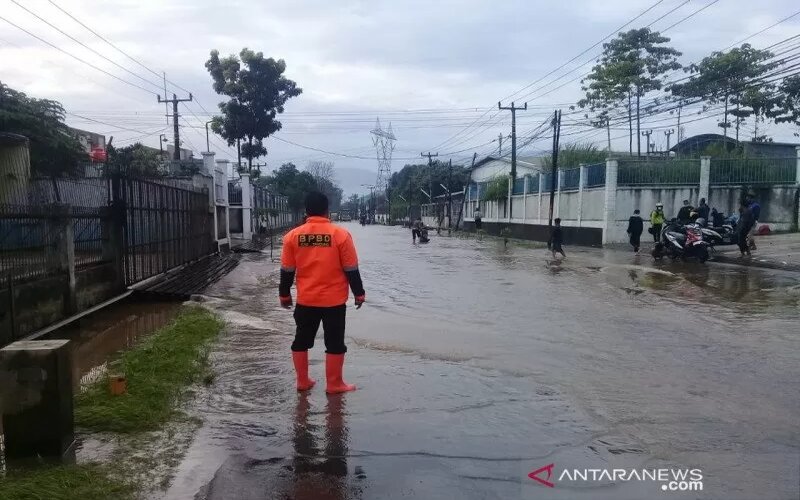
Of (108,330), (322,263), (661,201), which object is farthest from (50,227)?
(661,201)

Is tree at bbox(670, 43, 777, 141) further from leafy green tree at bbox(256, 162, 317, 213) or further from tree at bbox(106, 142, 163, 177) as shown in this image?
leafy green tree at bbox(256, 162, 317, 213)

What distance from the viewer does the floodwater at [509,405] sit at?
143 inches

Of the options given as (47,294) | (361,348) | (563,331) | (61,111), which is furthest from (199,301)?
(61,111)

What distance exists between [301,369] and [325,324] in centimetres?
47

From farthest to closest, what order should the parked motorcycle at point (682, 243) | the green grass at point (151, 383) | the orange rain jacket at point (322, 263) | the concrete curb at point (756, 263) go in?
the parked motorcycle at point (682, 243) < the concrete curb at point (756, 263) < the orange rain jacket at point (322, 263) < the green grass at point (151, 383)

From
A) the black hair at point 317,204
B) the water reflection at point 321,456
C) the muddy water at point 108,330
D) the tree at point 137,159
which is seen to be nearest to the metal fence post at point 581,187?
the tree at point 137,159

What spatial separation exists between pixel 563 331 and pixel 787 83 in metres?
31.1

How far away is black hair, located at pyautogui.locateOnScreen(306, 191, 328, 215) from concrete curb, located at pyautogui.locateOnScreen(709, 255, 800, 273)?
13.2m

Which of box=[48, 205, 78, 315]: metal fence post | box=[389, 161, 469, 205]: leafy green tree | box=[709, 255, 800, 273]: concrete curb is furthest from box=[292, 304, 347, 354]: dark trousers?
box=[389, 161, 469, 205]: leafy green tree

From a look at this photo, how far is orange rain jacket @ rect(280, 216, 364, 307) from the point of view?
17.0 ft

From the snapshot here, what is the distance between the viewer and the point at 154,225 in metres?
12.7

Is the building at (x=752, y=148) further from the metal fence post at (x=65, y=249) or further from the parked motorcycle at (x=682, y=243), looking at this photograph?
the metal fence post at (x=65, y=249)

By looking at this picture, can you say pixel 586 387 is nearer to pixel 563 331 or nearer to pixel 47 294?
pixel 563 331

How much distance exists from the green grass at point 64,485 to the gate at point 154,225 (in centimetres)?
753
